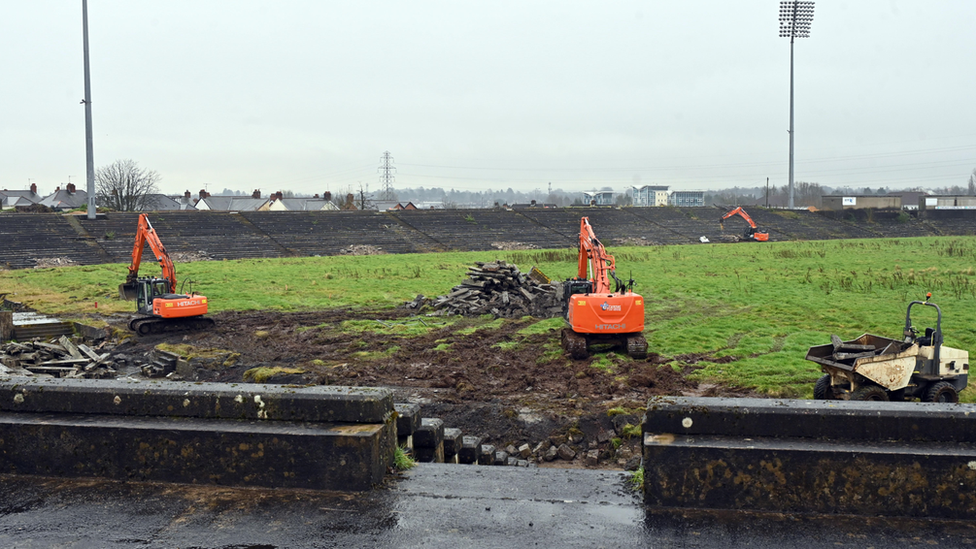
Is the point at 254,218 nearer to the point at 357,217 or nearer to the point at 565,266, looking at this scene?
the point at 357,217

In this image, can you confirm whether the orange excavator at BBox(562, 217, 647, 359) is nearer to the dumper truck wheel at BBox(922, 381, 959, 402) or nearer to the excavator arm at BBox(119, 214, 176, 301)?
the dumper truck wheel at BBox(922, 381, 959, 402)

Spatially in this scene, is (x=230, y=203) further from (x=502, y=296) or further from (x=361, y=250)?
(x=502, y=296)

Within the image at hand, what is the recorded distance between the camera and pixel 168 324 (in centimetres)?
2095

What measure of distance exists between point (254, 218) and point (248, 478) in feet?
194

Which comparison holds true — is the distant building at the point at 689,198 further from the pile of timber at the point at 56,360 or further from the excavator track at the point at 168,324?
the pile of timber at the point at 56,360

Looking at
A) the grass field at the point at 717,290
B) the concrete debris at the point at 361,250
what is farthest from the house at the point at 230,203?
the grass field at the point at 717,290

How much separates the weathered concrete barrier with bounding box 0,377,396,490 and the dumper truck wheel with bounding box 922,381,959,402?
29.3 ft

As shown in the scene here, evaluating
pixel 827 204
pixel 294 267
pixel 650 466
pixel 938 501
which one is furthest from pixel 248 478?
pixel 827 204

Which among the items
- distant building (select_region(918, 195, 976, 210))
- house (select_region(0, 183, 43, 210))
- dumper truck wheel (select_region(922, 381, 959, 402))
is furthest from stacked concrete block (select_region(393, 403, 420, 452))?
house (select_region(0, 183, 43, 210))

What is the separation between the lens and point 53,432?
5.14 meters

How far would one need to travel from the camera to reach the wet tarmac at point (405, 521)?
13.9ft

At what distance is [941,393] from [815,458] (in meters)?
7.86

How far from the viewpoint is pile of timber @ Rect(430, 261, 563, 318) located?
21953mm

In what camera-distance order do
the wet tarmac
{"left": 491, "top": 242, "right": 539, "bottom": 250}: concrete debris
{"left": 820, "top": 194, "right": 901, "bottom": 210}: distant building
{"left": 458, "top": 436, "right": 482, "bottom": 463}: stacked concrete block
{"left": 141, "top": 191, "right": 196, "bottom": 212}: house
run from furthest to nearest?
1. {"left": 141, "top": 191, "right": 196, "bottom": 212}: house
2. {"left": 820, "top": 194, "right": 901, "bottom": 210}: distant building
3. {"left": 491, "top": 242, "right": 539, "bottom": 250}: concrete debris
4. {"left": 458, "top": 436, "right": 482, "bottom": 463}: stacked concrete block
5. the wet tarmac
